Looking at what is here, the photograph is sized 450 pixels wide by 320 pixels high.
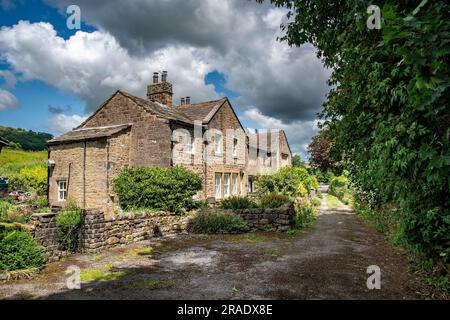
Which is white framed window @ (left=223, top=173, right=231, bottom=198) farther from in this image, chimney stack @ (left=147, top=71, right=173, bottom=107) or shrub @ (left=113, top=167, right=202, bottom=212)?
shrub @ (left=113, top=167, right=202, bottom=212)

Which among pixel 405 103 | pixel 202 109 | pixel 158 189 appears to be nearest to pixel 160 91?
pixel 202 109

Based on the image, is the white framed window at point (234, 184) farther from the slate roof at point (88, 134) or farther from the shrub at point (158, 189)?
the slate roof at point (88, 134)

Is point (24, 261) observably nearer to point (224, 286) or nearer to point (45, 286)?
point (45, 286)

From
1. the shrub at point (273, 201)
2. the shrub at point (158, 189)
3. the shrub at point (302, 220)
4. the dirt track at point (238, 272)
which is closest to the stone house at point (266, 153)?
the shrub at point (302, 220)

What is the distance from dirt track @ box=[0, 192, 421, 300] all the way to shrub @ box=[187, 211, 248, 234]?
1.92 meters

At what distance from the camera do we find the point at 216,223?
1376 cm

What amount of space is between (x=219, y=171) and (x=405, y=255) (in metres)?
14.2

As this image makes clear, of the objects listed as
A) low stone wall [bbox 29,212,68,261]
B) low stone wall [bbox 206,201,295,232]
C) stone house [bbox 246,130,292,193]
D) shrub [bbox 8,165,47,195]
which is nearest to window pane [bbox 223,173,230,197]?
stone house [bbox 246,130,292,193]

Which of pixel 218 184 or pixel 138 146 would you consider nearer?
pixel 138 146

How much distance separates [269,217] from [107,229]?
7.23 metres

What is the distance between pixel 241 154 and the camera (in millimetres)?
25031

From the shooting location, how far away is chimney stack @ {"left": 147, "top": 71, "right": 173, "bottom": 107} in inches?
863

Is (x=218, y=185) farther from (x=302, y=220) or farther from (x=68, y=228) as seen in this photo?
(x=68, y=228)
